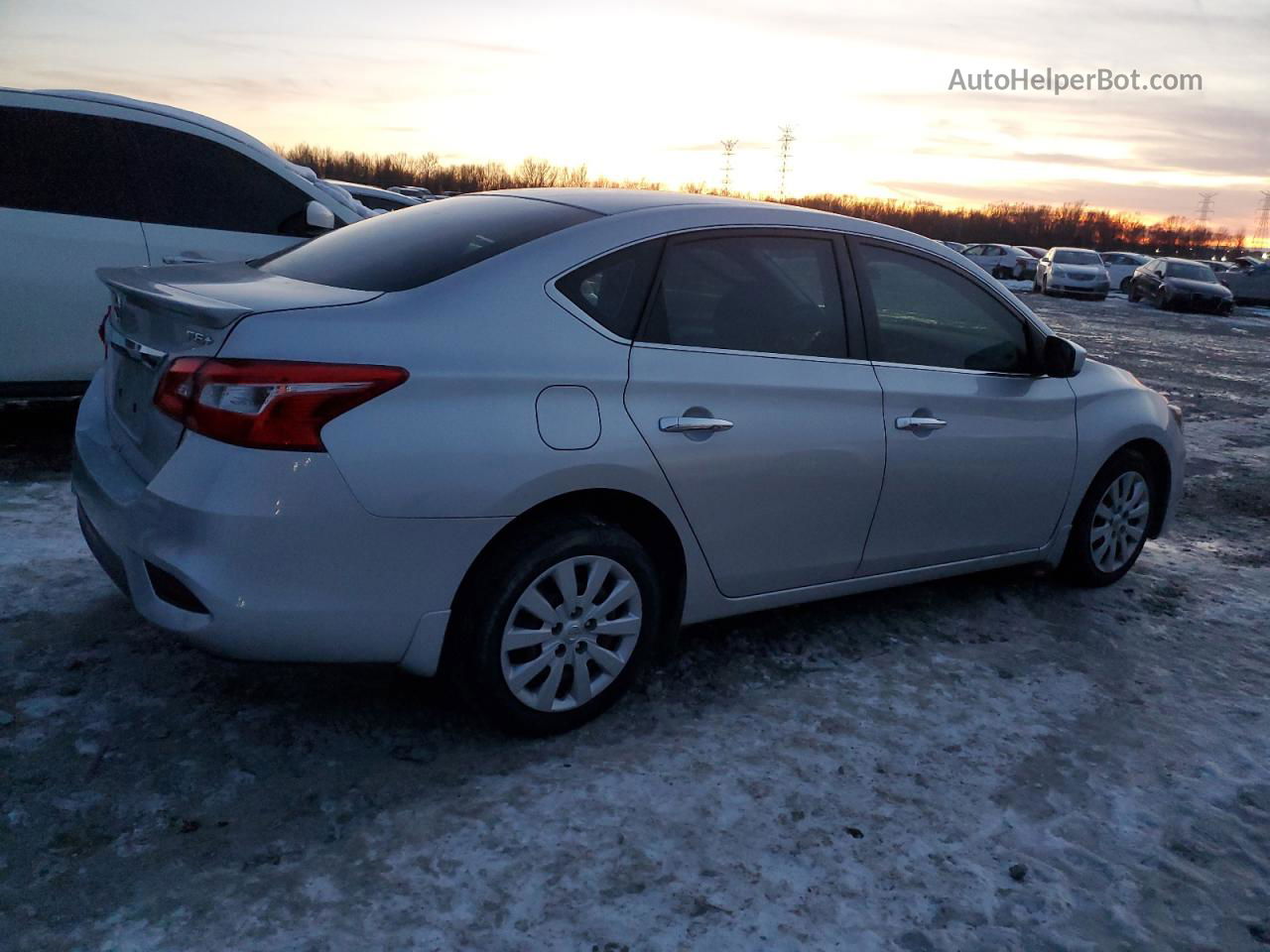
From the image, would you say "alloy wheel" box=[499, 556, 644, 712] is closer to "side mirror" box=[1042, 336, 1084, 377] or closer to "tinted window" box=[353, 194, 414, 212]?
"side mirror" box=[1042, 336, 1084, 377]

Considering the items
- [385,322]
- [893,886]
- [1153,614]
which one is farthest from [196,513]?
[1153,614]

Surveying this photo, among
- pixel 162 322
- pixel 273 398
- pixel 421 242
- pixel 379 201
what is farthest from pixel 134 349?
pixel 379 201

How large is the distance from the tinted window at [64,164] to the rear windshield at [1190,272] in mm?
30099

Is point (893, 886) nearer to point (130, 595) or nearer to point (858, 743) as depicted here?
point (858, 743)

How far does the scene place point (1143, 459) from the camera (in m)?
5.01

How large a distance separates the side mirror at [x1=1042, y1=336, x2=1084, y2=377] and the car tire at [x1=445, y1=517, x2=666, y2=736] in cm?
208

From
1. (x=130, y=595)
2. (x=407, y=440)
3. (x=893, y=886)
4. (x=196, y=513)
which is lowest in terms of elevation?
(x=893, y=886)

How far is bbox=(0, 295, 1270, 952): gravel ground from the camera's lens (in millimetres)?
2504

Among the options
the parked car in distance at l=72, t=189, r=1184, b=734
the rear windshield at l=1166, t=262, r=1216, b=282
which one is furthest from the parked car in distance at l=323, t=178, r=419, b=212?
the rear windshield at l=1166, t=262, r=1216, b=282

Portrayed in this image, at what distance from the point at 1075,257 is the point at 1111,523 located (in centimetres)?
3087

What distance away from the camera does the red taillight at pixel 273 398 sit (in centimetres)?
267

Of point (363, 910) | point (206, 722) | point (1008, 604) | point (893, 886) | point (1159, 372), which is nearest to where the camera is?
point (363, 910)

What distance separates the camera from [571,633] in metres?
3.20

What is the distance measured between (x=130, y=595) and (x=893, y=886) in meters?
2.09
